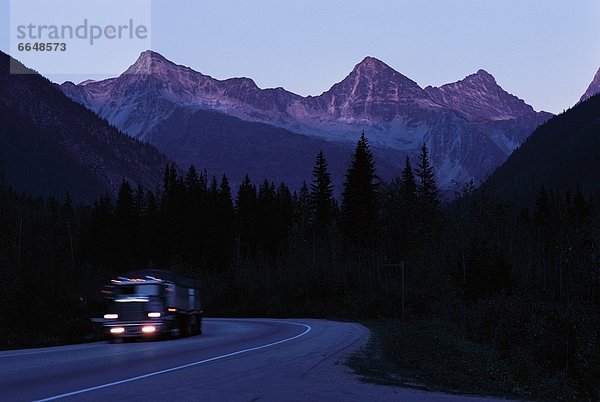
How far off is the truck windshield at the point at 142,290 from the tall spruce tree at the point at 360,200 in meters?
62.1

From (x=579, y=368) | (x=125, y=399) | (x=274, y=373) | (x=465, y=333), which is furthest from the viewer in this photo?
(x=465, y=333)

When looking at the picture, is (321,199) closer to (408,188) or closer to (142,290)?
(408,188)

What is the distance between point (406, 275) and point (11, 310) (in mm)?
52463

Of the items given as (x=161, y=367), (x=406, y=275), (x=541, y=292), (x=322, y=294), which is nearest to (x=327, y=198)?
(x=406, y=275)

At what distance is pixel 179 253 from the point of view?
113 metres

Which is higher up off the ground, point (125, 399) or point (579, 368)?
point (125, 399)

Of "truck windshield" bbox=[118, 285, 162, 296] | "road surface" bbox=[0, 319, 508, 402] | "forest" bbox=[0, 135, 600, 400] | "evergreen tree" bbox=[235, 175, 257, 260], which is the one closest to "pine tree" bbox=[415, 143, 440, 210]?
"forest" bbox=[0, 135, 600, 400]

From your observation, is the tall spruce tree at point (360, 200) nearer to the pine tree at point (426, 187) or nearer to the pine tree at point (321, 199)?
the pine tree at point (321, 199)

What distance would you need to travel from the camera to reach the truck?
31375mm

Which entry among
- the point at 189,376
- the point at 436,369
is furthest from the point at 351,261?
the point at 189,376

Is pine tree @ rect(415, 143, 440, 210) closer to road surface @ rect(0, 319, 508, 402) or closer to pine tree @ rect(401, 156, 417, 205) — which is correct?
pine tree @ rect(401, 156, 417, 205)

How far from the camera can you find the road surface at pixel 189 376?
538 inches

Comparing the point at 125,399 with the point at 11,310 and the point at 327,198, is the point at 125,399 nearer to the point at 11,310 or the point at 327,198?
the point at 11,310

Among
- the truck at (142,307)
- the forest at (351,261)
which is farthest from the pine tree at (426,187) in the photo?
the truck at (142,307)
